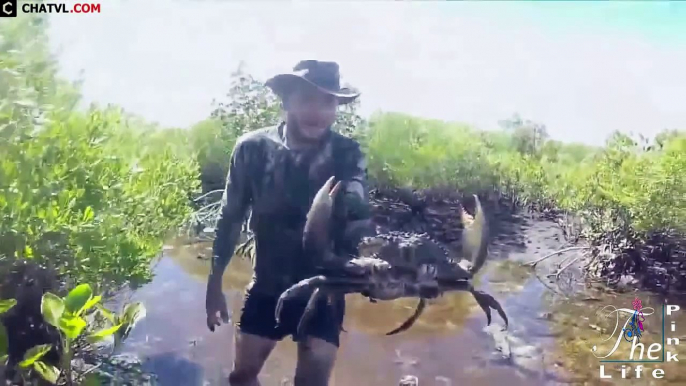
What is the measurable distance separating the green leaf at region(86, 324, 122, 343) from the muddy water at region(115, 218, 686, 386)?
12.3 inches

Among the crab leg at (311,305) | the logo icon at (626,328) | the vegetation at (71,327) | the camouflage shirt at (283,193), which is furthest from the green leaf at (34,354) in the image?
the logo icon at (626,328)

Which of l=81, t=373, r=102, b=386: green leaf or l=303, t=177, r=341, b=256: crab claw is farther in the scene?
l=81, t=373, r=102, b=386: green leaf

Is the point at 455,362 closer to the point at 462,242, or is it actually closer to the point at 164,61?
the point at 462,242

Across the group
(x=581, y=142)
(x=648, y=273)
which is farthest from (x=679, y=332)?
(x=581, y=142)

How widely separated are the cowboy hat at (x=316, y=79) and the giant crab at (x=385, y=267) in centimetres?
24

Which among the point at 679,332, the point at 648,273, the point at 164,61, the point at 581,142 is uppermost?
the point at 164,61

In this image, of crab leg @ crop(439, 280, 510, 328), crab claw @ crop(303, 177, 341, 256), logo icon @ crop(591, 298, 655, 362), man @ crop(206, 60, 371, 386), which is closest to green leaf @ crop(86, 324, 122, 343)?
man @ crop(206, 60, 371, 386)

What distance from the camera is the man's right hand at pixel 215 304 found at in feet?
5.26

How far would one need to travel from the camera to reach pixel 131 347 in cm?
164

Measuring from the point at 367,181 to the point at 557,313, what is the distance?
0.64 m

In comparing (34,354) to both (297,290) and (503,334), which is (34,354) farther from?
(503,334)

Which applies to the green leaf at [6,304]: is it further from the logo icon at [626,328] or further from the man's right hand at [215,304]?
the logo icon at [626,328]

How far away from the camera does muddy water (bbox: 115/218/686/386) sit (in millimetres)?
1565

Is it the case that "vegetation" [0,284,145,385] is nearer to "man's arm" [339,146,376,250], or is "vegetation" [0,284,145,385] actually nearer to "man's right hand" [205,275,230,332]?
"man's right hand" [205,275,230,332]
